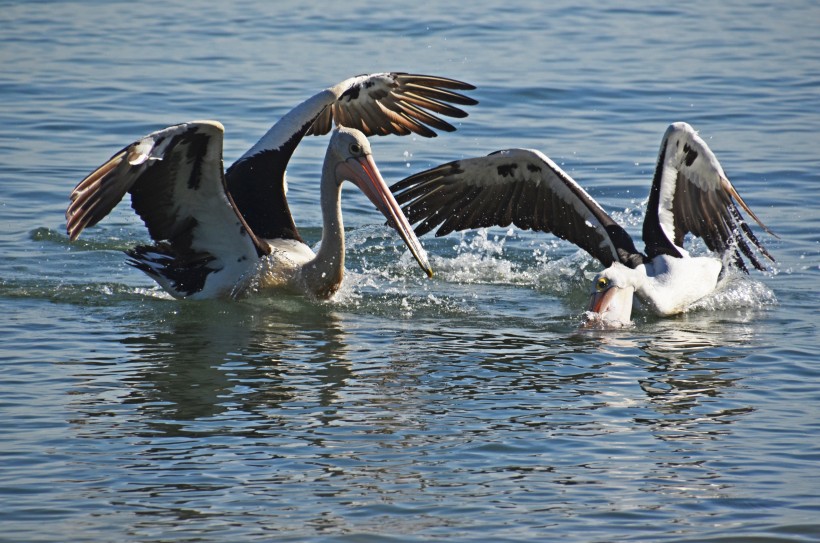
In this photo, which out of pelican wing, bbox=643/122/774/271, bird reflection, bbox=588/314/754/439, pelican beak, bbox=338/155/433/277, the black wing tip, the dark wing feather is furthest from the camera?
the black wing tip

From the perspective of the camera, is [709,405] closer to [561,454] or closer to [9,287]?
[561,454]

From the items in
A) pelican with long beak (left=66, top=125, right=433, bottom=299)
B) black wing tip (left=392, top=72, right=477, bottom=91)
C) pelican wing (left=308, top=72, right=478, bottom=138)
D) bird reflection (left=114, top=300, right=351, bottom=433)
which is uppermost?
black wing tip (left=392, top=72, right=477, bottom=91)

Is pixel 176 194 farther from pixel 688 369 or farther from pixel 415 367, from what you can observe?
pixel 688 369

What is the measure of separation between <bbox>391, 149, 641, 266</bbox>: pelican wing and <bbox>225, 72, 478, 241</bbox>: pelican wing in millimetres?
405

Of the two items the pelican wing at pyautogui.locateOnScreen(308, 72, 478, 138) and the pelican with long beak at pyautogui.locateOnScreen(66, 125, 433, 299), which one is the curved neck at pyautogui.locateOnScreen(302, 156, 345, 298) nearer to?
the pelican with long beak at pyautogui.locateOnScreen(66, 125, 433, 299)

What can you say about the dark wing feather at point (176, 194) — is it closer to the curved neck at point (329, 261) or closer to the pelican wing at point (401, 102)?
the curved neck at point (329, 261)

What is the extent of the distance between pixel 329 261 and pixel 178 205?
40.8 inches

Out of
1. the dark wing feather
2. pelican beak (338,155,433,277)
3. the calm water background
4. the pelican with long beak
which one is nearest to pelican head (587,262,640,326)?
the calm water background

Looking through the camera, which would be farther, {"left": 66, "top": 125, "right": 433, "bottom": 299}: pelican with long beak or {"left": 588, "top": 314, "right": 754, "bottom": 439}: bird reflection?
{"left": 66, "top": 125, "right": 433, "bottom": 299}: pelican with long beak

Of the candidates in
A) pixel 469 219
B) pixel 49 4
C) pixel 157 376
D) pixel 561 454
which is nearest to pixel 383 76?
pixel 469 219

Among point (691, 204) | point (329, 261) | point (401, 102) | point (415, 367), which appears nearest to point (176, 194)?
point (329, 261)

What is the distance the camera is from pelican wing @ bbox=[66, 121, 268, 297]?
7.45 m

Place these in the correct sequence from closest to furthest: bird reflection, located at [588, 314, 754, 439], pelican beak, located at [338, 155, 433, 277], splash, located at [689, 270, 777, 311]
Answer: bird reflection, located at [588, 314, 754, 439], pelican beak, located at [338, 155, 433, 277], splash, located at [689, 270, 777, 311]

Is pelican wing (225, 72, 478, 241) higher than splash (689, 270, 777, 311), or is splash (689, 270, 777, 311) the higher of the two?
pelican wing (225, 72, 478, 241)
